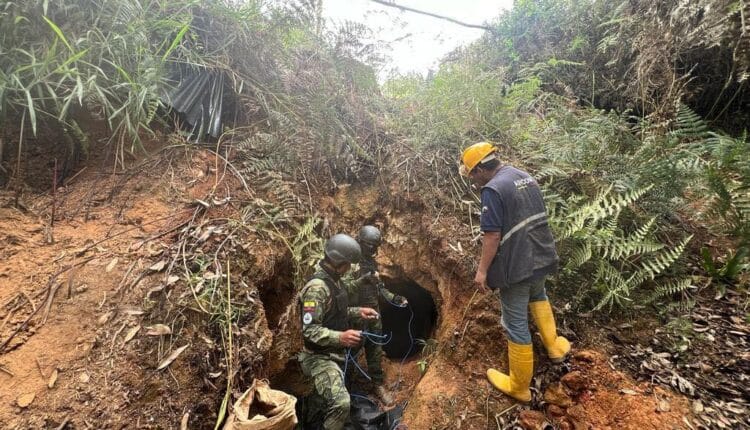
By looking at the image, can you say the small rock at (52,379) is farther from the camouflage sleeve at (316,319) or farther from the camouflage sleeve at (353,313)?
the camouflage sleeve at (353,313)

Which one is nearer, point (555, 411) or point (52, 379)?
point (52, 379)

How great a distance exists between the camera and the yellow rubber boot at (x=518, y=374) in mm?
2705

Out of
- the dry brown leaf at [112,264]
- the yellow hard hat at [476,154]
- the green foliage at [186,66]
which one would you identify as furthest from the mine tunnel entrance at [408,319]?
the dry brown leaf at [112,264]

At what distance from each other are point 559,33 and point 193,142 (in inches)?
247

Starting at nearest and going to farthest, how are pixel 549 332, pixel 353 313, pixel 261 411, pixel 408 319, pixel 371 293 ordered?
pixel 261 411 < pixel 549 332 < pixel 353 313 < pixel 371 293 < pixel 408 319

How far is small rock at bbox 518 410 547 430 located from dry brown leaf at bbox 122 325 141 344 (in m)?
2.91

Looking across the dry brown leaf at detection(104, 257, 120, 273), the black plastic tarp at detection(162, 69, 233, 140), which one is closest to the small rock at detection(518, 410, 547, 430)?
the dry brown leaf at detection(104, 257, 120, 273)

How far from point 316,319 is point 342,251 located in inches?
25.4

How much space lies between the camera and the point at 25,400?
6.63 feet

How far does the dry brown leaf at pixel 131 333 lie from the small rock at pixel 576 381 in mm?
3190

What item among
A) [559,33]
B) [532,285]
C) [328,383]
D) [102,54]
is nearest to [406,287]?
[328,383]

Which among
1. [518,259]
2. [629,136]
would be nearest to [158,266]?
[518,259]

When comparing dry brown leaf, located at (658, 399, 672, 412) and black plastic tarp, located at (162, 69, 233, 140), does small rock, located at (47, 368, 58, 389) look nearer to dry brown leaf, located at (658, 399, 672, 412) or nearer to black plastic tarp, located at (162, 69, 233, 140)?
black plastic tarp, located at (162, 69, 233, 140)

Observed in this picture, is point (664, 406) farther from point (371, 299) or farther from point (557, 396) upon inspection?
point (371, 299)
